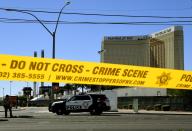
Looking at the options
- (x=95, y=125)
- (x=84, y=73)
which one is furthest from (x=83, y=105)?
(x=84, y=73)

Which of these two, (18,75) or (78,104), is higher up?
(18,75)

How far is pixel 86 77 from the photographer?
23.0 m

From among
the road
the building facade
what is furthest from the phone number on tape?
the building facade

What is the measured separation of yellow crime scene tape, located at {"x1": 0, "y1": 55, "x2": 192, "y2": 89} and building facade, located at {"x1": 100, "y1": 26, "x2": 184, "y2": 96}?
4012 inches

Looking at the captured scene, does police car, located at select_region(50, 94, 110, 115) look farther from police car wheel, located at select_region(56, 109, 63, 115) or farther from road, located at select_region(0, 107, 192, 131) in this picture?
road, located at select_region(0, 107, 192, 131)

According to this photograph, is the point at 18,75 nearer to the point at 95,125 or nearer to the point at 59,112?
the point at 95,125

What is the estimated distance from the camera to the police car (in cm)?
4112

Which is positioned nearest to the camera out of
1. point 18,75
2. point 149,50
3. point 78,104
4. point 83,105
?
point 18,75

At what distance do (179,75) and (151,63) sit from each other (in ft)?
403

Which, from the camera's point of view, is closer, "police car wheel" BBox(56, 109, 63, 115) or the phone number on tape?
the phone number on tape

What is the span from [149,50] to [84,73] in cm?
12341

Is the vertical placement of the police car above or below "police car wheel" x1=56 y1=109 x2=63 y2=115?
above

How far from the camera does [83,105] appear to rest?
136 ft

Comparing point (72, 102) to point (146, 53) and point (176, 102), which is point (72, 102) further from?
point (146, 53)
